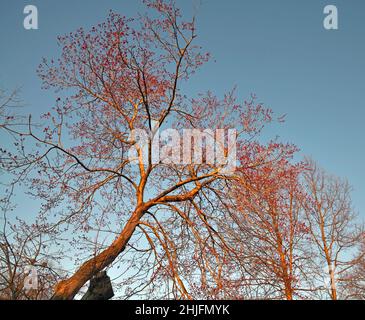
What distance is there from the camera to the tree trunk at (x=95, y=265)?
20.9ft

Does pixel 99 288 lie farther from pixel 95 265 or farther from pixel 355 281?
pixel 355 281

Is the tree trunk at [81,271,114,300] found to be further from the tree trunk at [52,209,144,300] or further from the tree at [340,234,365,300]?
the tree at [340,234,365,300]

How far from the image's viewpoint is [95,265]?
6773 millimetres

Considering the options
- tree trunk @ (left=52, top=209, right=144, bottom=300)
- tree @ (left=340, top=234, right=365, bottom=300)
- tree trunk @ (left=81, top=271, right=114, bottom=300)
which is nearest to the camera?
tree trunk @ (left=52, top=209, right=144, bottom=300)

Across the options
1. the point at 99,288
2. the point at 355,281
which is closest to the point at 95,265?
the point at 99,288

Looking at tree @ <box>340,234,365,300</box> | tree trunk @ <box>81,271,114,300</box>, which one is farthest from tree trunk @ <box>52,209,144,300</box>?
tree @ <box>340,234,365,300</box>

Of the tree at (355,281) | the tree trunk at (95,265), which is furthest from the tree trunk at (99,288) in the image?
the tree at (355,281)

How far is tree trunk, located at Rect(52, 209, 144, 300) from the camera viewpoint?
6.37 m

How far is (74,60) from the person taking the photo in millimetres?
8320
